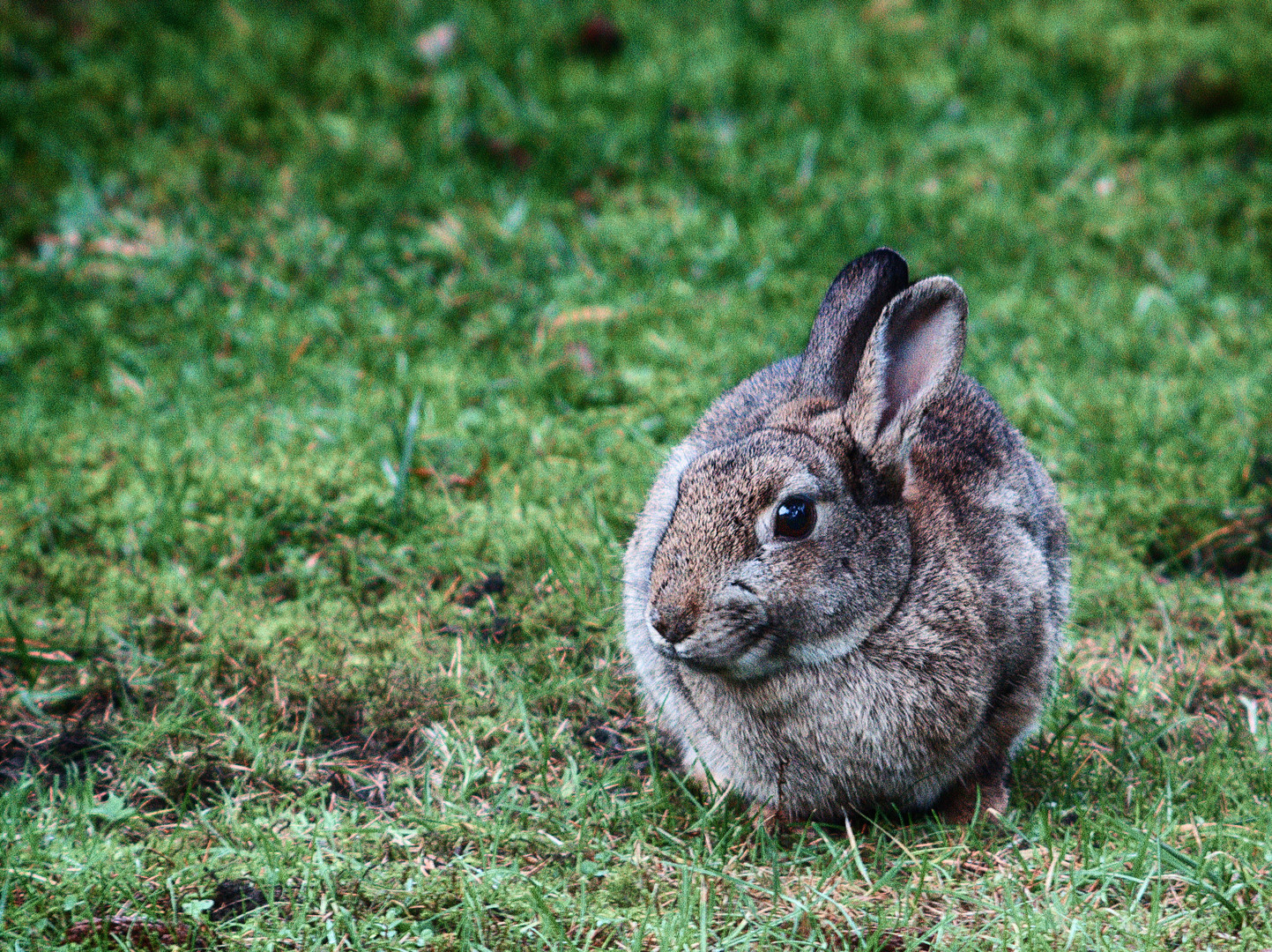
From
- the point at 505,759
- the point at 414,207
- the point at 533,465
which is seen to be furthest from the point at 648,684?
the point at 414,207

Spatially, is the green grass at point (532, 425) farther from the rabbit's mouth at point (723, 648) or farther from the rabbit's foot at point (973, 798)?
the rabbit's mouth at point (723, 648)

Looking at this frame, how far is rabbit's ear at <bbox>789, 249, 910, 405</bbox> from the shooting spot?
3.22 metres

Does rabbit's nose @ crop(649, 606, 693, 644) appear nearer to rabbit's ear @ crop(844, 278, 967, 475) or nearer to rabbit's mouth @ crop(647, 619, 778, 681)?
rabbit's mouth @ crop(647, 619, 778, 681)

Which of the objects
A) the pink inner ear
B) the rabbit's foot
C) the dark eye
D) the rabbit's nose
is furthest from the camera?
the rabbit's foot

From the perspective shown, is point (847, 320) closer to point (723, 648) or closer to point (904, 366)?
point (904, 366)

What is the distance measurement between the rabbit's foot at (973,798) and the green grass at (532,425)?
0.06 metres

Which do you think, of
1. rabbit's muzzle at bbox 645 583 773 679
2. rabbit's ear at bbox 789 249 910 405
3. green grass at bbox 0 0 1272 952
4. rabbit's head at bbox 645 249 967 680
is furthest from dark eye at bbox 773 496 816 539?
green grass at bbox 0 0 1272 952

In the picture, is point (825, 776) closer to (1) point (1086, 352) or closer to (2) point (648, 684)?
(2) point (648, 684)

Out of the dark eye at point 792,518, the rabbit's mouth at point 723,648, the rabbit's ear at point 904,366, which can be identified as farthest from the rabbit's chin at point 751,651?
the rabbit's ear at point 904,366

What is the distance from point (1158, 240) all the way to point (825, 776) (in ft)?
13.7

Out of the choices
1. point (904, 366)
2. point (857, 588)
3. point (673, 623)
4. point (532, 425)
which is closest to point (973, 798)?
point (857, 588)

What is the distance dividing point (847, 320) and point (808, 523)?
65 centimetres

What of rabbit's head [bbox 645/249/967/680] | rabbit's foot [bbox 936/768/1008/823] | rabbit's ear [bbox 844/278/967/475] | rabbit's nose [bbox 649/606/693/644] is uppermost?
rabbit's ear [bbox 844/278/967/475]

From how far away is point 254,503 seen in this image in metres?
4.35
